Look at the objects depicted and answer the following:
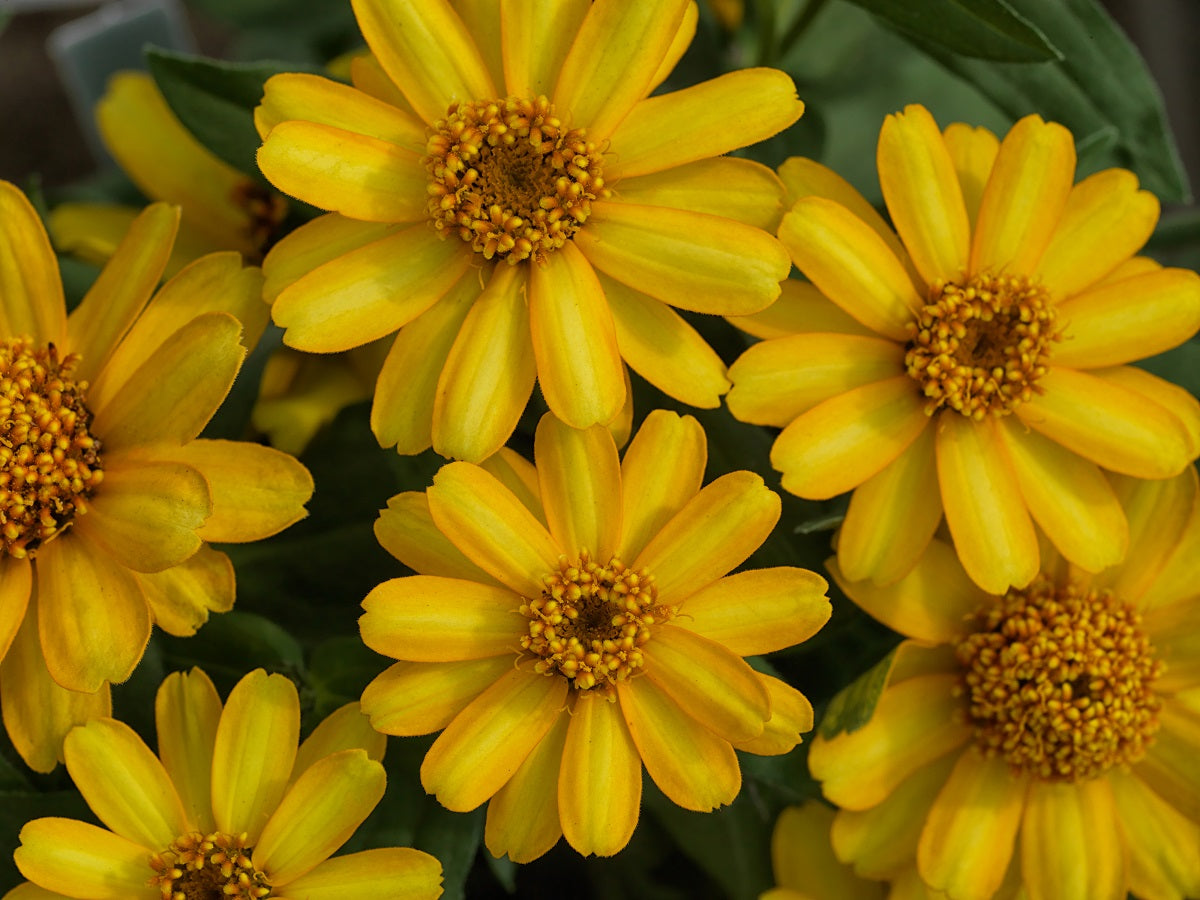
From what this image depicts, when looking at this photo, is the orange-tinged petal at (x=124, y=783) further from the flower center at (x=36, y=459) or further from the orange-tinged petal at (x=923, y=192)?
the orange-tinged petal at (x=923, y=192)

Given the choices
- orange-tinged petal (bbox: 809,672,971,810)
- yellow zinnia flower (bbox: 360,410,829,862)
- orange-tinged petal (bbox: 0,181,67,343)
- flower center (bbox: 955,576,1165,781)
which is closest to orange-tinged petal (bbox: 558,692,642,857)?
yellow zinnia flower (bbox: 360,410,829,862)

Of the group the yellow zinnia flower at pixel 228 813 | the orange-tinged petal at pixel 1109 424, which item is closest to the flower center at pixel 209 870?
the yellow zinnia flower at pixel 228 813

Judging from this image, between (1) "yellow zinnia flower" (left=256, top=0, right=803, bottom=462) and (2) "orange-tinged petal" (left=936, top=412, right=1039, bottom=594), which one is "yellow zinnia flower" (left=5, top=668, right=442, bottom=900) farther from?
(2) "orange-tinged petal" (left=936, top=412, right=1039, bottom=594)

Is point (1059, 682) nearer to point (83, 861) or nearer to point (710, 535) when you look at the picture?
point (710, 535)

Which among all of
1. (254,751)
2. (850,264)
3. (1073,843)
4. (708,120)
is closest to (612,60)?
(708,120)

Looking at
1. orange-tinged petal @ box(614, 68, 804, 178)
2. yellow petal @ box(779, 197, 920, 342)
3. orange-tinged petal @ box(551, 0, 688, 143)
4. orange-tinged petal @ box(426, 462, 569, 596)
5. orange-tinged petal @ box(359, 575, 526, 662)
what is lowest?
orange-tinged petal @ box(359, 575, 526, 662)

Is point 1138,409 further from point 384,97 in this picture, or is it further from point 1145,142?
point 384,97

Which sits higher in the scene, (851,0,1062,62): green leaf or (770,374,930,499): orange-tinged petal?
(851,0,1062,62): green leaf
